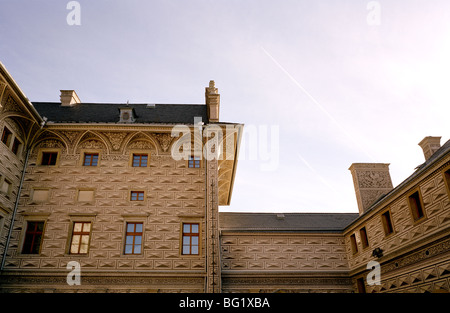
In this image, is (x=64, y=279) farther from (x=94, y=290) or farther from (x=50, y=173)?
(x=50, y=173)

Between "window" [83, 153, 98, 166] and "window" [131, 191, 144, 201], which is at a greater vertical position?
"window" [83, 153, 98, 166]

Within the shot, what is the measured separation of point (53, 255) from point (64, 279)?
102cm

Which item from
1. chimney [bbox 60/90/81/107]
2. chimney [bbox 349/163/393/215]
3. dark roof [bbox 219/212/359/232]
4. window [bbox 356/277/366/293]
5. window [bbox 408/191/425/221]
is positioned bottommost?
window [bbox 356/277/366/293]

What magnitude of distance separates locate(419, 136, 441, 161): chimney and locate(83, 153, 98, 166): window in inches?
545

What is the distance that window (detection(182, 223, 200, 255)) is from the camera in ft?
46.6

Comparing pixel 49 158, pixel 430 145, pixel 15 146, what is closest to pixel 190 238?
pixel 49 158

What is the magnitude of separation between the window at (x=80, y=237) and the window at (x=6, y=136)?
407 cm

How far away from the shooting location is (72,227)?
1430cm

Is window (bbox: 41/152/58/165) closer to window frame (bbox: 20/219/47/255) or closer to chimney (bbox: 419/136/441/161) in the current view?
window frame (bbox: 20/219/47/255)

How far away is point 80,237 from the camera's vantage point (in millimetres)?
14172

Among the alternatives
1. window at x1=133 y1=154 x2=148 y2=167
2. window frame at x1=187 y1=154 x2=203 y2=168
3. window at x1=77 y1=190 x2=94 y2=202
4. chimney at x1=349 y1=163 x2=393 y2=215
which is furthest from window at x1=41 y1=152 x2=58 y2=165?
chimney at x1=349 y1=163 x2=393 y2=215

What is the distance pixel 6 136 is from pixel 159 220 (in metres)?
6.74
